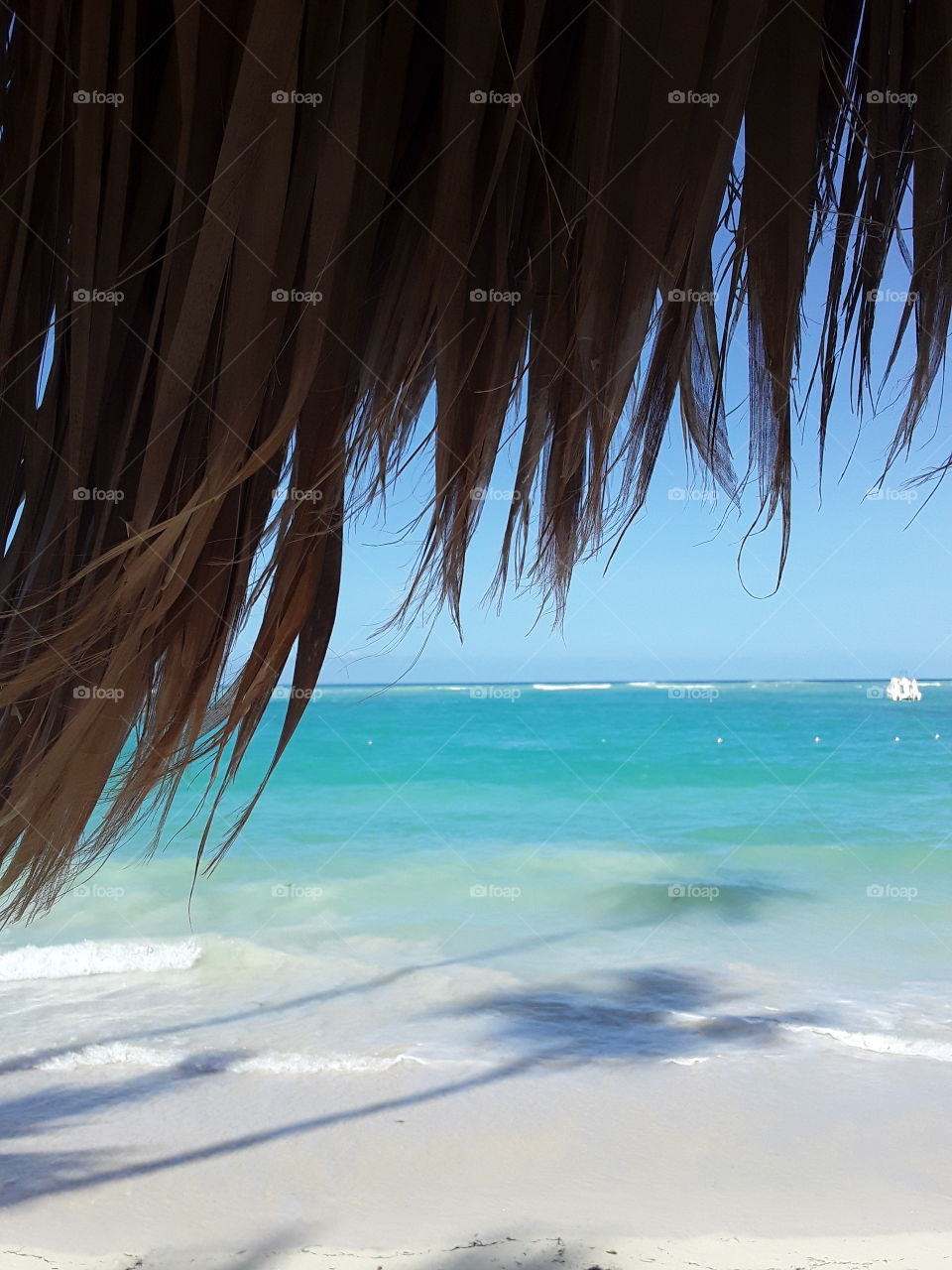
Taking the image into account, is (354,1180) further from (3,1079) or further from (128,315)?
(128,315)

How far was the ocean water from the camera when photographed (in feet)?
15.2

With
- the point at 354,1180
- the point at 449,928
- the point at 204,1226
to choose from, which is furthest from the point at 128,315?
the point at 449,928

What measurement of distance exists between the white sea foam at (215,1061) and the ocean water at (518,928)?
1 centimetres

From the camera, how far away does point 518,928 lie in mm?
7523

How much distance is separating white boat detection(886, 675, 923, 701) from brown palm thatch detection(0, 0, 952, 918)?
29381mm

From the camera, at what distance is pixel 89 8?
19.5 inches

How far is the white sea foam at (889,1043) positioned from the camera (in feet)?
14.1

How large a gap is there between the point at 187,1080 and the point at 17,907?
13.4 ft
